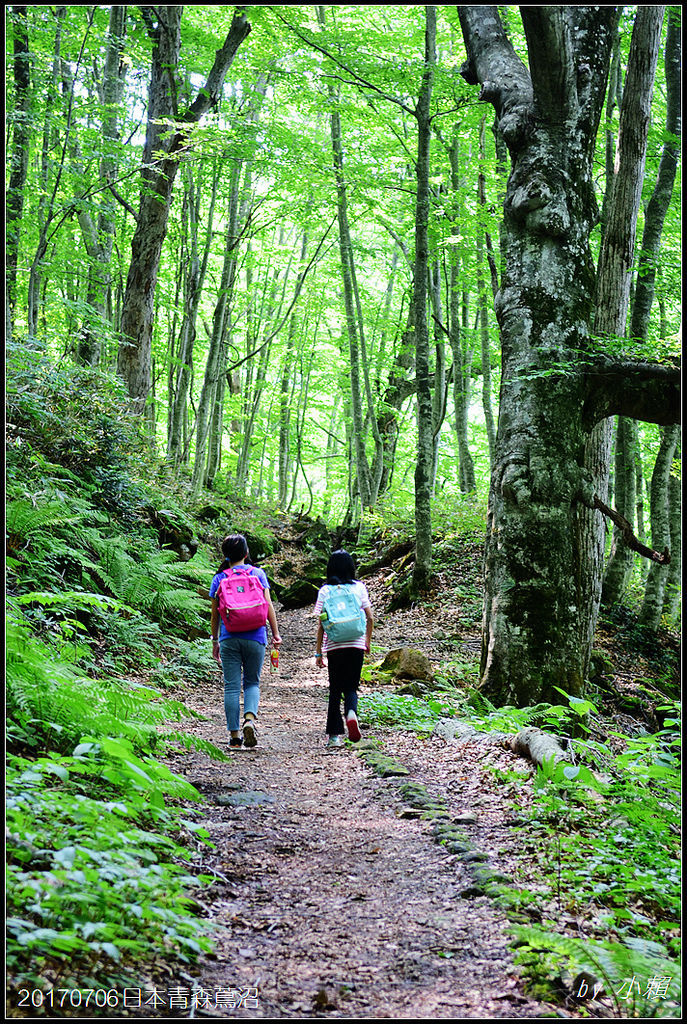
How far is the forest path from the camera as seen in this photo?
8.21 ft

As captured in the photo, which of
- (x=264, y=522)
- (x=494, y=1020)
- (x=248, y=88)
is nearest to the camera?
(x=494, y=1020)

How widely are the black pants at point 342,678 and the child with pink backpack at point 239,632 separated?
24.6 inches

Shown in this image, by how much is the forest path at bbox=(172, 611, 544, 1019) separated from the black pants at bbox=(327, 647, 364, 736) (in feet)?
1.56

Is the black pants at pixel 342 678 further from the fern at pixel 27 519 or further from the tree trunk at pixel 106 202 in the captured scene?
the tree trunk at pixel 106 202

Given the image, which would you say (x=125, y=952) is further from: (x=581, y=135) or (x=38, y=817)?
(x=581, y=135)

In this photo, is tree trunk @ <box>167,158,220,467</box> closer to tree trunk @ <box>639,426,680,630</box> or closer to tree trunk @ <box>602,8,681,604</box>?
tree trunk @ <box>602,8,681,604</box>

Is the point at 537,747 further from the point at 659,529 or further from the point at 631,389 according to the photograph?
the point at 659,529

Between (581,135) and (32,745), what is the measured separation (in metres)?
7.34

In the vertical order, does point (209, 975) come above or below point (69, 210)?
below

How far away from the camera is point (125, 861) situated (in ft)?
8.66

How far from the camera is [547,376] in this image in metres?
6.46

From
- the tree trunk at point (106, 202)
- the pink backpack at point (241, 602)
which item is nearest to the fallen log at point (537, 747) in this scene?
the pink backpack at point (241, 602)

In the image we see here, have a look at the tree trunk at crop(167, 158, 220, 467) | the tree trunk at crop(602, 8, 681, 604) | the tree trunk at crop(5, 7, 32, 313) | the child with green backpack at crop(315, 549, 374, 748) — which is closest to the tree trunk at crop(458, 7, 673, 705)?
the child with green backpack at crop(315, 549, 374, 748)

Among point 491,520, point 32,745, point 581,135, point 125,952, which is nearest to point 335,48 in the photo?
point 581,135
